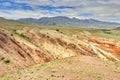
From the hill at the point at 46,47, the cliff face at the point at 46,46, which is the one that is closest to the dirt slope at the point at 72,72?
the hill at the point at 46,47

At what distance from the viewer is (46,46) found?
67000mm

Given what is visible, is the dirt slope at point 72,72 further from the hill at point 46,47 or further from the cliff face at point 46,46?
the cliff face at point 46,46

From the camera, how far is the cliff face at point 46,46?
179 feet

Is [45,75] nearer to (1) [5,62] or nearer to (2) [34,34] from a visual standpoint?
(1) [5,62]

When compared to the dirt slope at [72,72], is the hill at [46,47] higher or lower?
lower

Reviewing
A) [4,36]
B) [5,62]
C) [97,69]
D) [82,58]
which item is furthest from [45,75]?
[4,36]

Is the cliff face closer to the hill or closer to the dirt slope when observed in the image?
the hill

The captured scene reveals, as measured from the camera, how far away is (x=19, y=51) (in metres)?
54.3

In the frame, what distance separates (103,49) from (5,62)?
41775 millimetres

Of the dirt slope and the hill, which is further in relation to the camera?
the hill

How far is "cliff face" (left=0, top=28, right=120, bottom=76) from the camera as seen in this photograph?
179 ft

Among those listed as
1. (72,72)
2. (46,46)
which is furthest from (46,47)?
(72,72)

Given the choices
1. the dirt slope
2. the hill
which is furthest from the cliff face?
the dirt slope

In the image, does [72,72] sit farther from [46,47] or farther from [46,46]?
[46,46]
